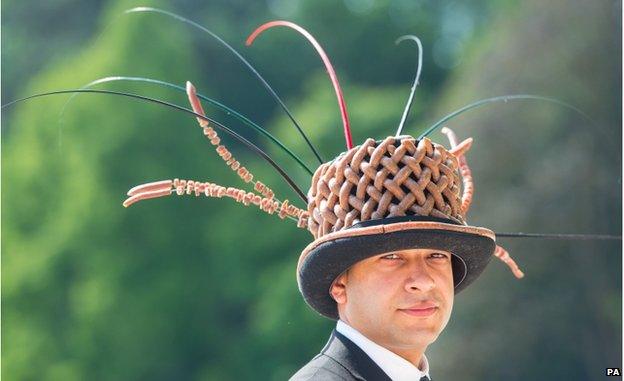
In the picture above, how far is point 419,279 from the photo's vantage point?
301 cm

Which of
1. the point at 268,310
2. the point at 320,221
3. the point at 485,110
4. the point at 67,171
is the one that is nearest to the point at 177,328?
the point at 268,310

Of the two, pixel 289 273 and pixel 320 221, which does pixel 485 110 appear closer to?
pixel 289 273

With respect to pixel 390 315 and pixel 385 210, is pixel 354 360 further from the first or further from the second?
pixel 385 210

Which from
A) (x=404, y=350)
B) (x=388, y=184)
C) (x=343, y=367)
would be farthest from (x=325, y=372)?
(x=388, y=184)

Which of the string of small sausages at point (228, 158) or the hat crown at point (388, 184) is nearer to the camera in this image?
the hat crown at point (388, 184)

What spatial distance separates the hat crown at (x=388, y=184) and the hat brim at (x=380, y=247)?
5 centimetres

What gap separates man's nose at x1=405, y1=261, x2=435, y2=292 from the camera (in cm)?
301

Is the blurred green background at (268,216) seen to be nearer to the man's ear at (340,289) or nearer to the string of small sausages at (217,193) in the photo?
the string of small sausages at (217,193)

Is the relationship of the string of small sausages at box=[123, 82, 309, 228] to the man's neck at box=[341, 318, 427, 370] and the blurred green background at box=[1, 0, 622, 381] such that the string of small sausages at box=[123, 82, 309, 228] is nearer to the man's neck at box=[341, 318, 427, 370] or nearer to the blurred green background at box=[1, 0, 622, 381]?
the man's neck at box=[341, 318, 427, 370]

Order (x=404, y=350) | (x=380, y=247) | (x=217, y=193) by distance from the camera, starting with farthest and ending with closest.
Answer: (x=217, y=193)
(x=404, y=350)
(x=380, y=247)

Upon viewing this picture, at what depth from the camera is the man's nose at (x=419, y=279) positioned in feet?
9.88

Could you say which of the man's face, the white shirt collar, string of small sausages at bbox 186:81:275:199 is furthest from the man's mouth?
string of small sausages at bbox 186:81:275:199

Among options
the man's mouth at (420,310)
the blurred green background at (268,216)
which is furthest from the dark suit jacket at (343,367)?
the blurred green background at (268,216)

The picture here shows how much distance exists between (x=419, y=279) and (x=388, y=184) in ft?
0.71
